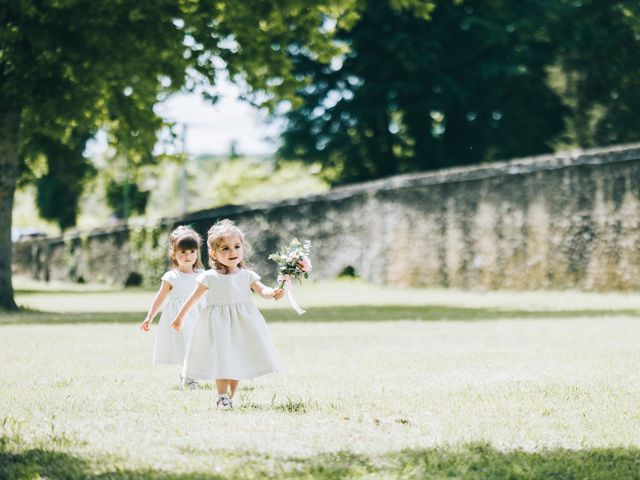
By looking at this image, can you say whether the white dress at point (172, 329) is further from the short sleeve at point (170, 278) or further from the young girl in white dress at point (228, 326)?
the young girl in white dress at point (228, 326)

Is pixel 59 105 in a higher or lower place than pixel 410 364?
higher

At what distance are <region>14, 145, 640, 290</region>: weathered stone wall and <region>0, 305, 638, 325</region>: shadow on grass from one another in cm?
432

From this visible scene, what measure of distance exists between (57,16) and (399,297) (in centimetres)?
961

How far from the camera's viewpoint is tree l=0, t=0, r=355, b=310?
1689cm

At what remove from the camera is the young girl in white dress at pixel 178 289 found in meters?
8.31

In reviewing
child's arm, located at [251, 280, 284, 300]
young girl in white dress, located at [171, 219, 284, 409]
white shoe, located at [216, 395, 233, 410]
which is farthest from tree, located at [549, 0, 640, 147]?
white shoe, located at [216, 395, 233, 410]

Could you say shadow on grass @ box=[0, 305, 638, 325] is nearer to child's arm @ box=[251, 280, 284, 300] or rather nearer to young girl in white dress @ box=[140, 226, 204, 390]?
young girl in white dress @ box=[140, 226, 204, 390]

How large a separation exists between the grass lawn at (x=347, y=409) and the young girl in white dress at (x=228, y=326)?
22cm

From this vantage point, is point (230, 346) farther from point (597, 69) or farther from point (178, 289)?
point (597, 69)

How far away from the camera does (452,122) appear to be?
3303 cm

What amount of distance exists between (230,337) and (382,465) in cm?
243

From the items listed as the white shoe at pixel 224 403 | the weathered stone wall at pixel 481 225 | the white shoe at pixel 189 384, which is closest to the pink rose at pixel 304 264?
the white shoe at pixel 224 403

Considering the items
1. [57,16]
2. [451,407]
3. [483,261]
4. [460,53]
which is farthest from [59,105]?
[460,53]

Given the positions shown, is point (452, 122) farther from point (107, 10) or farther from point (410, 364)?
point (410, 364)
